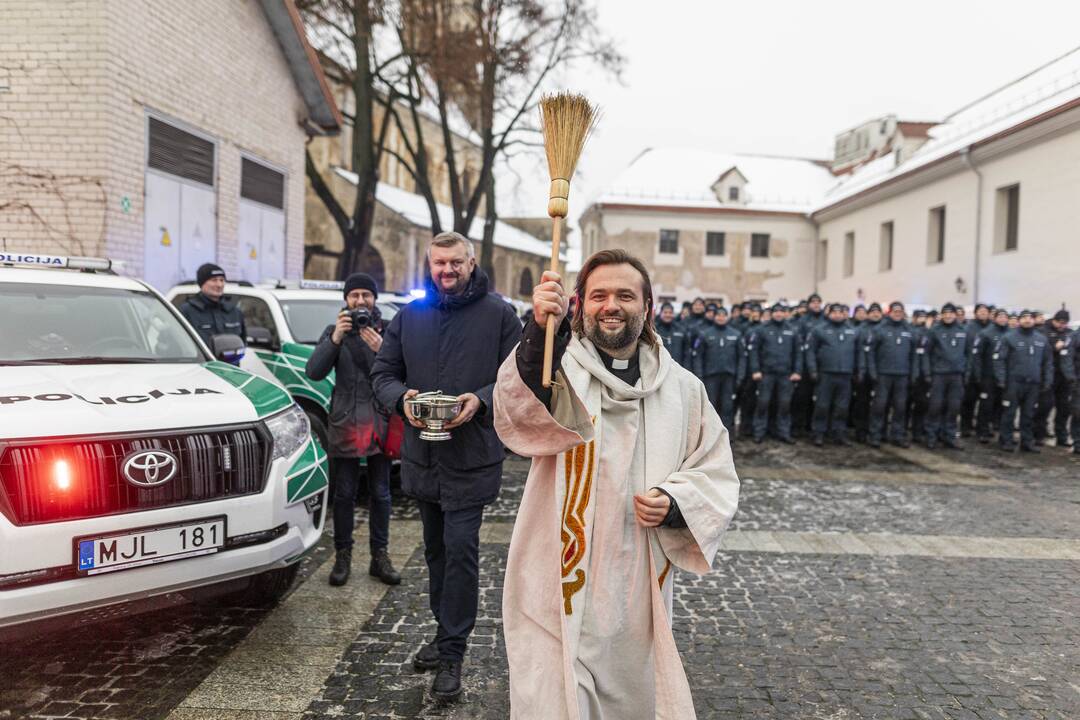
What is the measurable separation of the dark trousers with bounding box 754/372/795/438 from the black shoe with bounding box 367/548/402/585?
326 inches

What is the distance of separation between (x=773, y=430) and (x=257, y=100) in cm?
1028

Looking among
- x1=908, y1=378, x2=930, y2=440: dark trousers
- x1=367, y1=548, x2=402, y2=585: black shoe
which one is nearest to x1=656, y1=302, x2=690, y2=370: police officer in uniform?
x1=908, y1=378, x2=930, y2=440: dark trousers

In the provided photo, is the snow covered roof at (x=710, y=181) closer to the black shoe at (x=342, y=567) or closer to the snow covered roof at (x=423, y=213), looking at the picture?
the snow covered roof at (x=423, y=213)

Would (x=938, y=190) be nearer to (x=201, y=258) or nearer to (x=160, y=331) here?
(x=201, y=258)

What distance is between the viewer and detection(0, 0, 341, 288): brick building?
31.0 feet

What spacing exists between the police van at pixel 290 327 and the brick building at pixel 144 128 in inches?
80.7

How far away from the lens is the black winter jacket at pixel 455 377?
3.71 metres

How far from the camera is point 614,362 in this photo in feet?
8.78

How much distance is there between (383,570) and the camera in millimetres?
5148

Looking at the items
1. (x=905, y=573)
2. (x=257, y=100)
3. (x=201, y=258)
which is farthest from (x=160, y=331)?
(x=257, y=100)

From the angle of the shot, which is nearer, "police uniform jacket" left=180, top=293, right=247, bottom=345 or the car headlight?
the car headlight

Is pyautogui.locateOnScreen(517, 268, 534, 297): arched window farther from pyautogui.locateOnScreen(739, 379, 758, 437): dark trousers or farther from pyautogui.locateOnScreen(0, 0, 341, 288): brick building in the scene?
pyautogui.locateOnScreen(739, 379, 758, 437): dark trousers

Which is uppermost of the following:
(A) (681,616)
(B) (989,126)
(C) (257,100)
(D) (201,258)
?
(B) (989,126)

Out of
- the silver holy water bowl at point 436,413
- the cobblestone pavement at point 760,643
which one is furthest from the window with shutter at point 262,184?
the silver holy water bowl at point 436,413
